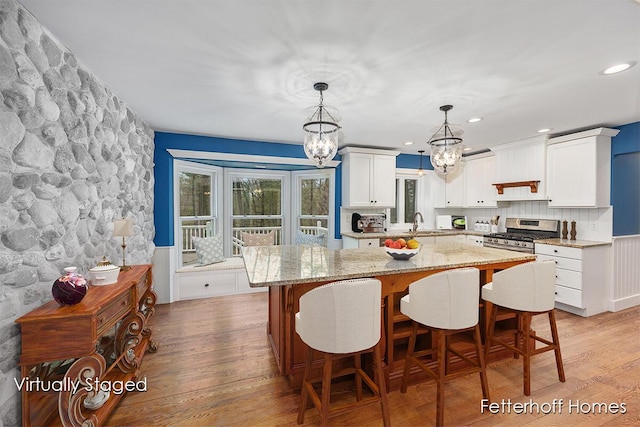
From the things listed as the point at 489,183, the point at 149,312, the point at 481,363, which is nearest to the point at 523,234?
the point at 489,183

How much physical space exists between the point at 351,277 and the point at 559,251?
348 centimetres

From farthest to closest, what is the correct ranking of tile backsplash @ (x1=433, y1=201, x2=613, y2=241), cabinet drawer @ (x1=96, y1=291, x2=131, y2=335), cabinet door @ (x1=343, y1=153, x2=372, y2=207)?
cabinet door @ (x1=343, y1=153, x2=372, y2=207)
tile backsplash @ (x1=433, y1=201, x2=613, y2=241)
cabinet drawer @ (x1=96, y1=291, x2=131, y2=335)

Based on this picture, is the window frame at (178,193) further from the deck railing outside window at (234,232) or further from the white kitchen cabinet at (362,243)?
the white kitchen cabinet at (362,243)

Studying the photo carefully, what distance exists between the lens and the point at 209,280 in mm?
4375

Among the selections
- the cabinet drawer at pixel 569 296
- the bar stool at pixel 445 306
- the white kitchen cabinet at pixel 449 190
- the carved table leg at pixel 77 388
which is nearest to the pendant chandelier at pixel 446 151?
the bar stool at pixel 445 306

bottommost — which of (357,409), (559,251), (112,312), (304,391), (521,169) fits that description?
(357,409)

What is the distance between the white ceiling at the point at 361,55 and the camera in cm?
157

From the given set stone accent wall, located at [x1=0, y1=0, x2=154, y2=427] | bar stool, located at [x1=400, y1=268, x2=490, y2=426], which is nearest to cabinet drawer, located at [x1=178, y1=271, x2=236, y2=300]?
stone accent wall, located at [x1=0, y1=0, x2=154, y2=427]

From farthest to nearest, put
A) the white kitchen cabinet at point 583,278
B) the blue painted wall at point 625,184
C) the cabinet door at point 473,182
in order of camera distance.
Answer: the cabinet door at point 473,182
the blue painted wall at point 625,184
the white kitchen cabinet at point 583,278

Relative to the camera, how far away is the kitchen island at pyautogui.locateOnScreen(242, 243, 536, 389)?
2.04 metres

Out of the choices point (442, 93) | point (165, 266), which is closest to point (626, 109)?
point (442, 93)

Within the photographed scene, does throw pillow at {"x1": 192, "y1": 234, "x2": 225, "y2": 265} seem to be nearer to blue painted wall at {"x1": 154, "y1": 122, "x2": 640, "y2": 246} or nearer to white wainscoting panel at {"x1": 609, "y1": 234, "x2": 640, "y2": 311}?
blue painted wall at {"x1": 154, "y1": 122, "x2": 640, "y2": 246}

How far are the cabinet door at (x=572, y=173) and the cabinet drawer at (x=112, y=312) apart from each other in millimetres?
5253

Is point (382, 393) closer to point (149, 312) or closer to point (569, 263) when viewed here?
point (149, 312)
